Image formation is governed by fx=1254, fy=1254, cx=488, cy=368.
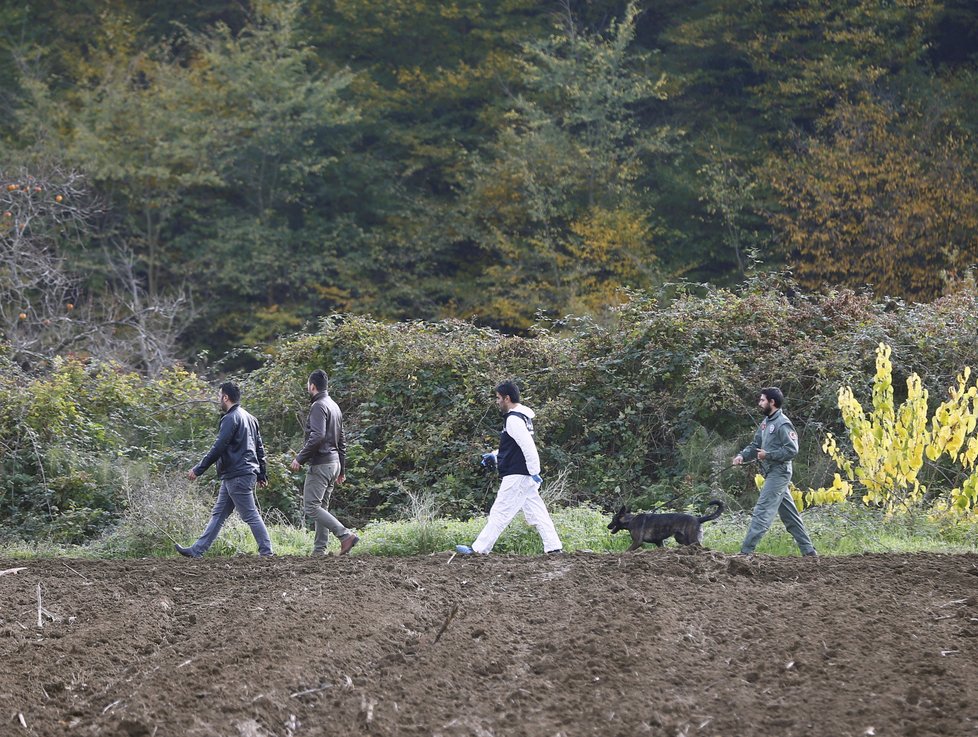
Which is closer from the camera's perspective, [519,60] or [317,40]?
[519,60]

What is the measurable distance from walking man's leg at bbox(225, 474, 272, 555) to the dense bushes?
3.91 metres

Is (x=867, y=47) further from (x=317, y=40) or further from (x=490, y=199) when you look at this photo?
(x=317, y=40)

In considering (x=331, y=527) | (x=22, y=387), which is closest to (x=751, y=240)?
(x=22, y=387)

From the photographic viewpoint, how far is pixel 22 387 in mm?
18391

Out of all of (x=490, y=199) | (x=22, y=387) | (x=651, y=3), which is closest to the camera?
(x=22, y=387)

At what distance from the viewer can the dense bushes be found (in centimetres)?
1655

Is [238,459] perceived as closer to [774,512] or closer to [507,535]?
[507,535]

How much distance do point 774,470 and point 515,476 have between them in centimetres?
243

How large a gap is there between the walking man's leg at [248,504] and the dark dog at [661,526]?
3484mm

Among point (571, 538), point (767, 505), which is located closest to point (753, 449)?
point (767, 505)

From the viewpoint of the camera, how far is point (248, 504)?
12375 mm

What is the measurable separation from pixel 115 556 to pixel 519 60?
77.6 feet

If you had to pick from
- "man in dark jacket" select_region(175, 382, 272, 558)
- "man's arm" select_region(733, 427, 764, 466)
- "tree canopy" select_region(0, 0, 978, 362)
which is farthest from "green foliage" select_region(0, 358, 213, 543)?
"tree canopy" select_region(0, 0, 978, 362)

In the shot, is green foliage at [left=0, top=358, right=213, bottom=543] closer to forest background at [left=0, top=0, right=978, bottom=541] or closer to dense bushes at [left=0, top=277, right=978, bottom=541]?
dense bushes at [left=0, top=277, right=978, bottom=541]
